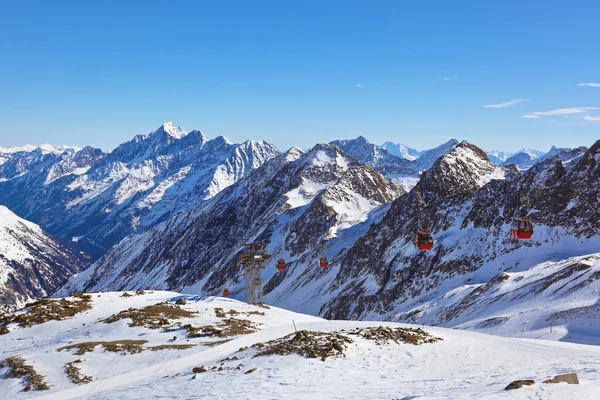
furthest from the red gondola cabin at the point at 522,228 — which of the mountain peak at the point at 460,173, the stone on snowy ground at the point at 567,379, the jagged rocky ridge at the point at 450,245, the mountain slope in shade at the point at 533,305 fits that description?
the mountain peak at the point at 460,173

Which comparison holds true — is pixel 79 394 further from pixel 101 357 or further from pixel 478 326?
pixel 478 326

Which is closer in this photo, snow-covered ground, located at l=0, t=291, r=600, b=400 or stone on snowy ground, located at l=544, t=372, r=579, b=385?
stone on snowy ground, located at l=544, t=372, r=579, b=385

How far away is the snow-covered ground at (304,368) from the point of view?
21812 millimetres

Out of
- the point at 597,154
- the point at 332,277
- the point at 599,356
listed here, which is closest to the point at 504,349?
the point at 599,356

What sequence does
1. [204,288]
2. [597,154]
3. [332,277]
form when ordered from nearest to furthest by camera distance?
[597,154], [332,277], [204,288]

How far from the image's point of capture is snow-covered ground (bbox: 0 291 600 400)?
21812mm

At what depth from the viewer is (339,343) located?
29.9m

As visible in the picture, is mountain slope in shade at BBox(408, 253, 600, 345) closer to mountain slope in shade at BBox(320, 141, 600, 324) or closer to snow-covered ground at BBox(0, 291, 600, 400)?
mountain slope in shade at BBox(320, 141, 600, 324)

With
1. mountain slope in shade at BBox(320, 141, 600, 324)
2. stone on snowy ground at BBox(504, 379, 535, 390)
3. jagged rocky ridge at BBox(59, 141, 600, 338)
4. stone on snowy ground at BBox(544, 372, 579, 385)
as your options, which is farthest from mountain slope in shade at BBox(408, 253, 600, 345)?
stone on snowy ground at BBox(504, 379, 535, 390)

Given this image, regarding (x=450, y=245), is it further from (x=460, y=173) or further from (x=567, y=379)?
(x=567, y=379)

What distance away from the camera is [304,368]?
2617 cm

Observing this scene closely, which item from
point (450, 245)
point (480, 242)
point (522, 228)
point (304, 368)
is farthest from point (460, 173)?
point (304, 368)

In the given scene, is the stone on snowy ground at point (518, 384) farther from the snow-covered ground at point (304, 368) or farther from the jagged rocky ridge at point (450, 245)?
the jagged rocky ridge at point (450, 245)

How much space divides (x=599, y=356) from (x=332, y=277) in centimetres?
10489
